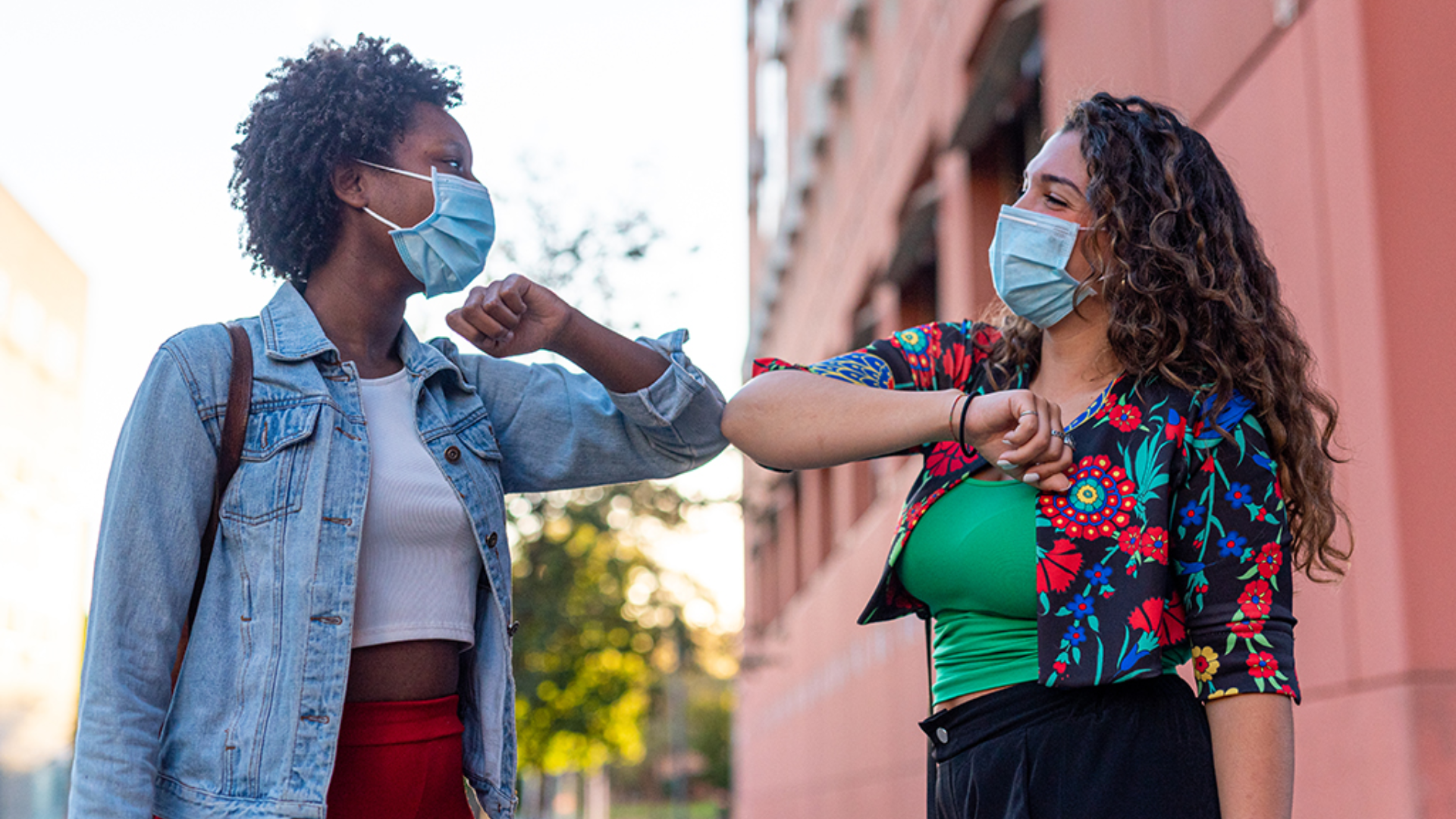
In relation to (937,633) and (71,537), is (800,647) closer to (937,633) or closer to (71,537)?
(71,537)

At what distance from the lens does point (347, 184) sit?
2730mm

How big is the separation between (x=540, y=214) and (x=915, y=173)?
310cm

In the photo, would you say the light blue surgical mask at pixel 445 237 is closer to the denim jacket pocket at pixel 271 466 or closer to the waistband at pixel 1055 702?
the denim jacket pocket at pixel 271 466

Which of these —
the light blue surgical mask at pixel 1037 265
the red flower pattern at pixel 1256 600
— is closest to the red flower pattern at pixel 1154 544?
the red flower pattern at pixel 1256 600

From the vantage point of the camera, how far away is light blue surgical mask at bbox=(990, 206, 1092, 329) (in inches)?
106

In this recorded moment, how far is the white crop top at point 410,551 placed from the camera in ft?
8.11

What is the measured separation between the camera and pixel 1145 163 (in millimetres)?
2656

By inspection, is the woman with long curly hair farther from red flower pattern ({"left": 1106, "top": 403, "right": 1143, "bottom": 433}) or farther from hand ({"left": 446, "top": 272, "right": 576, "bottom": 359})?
hand ({"left": 446, "top": 272, "right": 576, "bottom": 359})

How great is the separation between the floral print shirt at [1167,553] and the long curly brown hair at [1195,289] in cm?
6

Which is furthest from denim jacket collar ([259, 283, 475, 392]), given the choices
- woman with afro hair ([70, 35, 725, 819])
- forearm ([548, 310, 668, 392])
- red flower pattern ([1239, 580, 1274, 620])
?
red flower pattern ([1239, 580, 1274, 620])

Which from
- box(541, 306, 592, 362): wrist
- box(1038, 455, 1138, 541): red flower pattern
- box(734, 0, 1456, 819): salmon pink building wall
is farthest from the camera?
box(734, 0, 1456, 819): salmon pink building wall

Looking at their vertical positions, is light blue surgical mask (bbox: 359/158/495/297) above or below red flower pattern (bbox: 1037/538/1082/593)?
Result: above

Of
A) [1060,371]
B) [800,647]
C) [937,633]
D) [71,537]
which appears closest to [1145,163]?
[1060,371]

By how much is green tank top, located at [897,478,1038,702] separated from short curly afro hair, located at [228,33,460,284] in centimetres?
120
